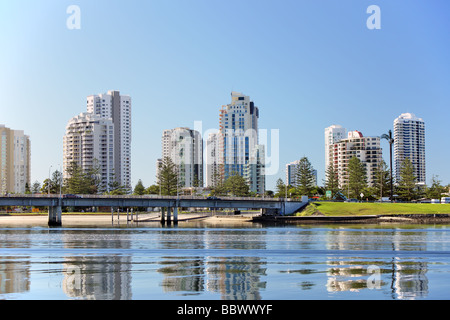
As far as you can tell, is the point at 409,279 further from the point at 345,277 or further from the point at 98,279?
the point at 98,279

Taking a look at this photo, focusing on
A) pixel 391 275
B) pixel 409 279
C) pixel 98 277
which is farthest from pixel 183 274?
pixel 409 279

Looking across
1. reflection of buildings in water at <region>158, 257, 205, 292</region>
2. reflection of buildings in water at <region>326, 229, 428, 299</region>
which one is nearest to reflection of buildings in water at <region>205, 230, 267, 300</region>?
reflection of buildings in water at <region>158, 257, 205, 292</region>

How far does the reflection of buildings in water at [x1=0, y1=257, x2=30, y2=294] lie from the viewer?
32653 millimetres

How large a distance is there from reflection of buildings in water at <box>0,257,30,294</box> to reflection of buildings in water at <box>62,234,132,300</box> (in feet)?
7.94

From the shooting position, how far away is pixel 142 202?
146 metres

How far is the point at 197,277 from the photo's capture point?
37.3 m

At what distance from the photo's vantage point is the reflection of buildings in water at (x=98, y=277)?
3129cm

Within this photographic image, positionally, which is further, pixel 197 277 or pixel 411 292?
pixel 197 277

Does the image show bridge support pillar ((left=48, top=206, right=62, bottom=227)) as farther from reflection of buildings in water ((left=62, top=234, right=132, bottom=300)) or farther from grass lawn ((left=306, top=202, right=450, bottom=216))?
A: reflection of buildings in water ((left=62, top=234, right=132, bottom=300))
